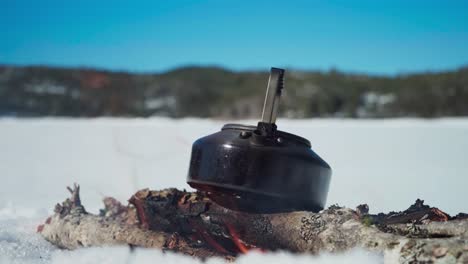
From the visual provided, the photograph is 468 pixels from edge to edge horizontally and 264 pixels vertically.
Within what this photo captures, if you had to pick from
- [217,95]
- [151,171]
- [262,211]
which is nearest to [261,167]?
[262,211]

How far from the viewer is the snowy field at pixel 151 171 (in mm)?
A: 2904

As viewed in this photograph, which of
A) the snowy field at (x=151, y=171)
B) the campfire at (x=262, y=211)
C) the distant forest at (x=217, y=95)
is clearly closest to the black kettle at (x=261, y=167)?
the campfire at (x=262, y=211)

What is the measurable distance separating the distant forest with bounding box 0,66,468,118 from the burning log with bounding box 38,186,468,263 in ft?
42.9

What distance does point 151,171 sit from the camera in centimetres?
644

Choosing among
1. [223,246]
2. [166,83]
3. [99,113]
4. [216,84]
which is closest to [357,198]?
[223,246]

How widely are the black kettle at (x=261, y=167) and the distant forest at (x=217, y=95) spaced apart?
13103 millimetres

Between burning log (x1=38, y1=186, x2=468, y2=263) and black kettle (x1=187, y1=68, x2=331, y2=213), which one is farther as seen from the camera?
black kettle (x1=187, y1=68, x2=331, y2=213)

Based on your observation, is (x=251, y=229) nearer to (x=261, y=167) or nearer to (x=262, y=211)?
(x=262, y=211)

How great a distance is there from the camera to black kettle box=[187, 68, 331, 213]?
2479 millimetres

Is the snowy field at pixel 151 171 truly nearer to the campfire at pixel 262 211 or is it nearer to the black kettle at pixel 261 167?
the campfire at pixel 262 211

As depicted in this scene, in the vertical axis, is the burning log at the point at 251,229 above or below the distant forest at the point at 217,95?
below

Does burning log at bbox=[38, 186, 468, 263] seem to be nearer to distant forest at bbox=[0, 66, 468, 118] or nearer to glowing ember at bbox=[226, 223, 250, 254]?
glowing ember at bbox=[226, 223, 250, 254]

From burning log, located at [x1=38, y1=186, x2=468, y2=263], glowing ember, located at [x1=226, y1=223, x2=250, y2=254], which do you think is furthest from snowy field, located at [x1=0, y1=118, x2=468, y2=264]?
glowing ember, located at [x1=226, y1=223, x2=250, y2=254]

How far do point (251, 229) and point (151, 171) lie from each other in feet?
13.2
